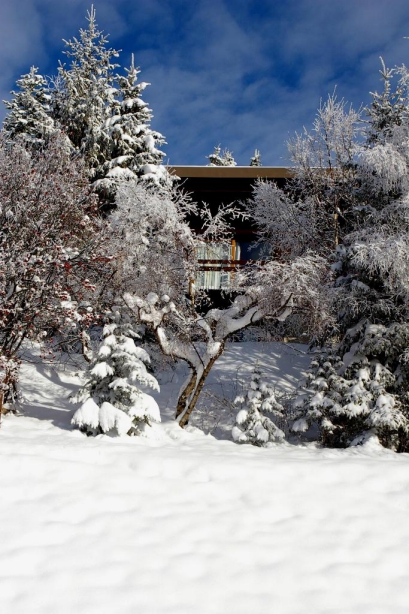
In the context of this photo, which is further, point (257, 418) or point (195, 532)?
point (257, 418)

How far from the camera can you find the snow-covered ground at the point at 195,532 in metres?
3.87

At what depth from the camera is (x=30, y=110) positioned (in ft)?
58.2

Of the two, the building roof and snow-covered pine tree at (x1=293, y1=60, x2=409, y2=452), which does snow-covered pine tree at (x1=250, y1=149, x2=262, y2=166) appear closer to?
the building roof

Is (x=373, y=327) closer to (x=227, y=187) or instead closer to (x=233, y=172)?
(x=233, y=172)

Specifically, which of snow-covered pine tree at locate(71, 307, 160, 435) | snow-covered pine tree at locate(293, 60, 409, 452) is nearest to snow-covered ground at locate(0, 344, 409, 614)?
snow-covered pine tree at locate(71, 307, 160, 435)

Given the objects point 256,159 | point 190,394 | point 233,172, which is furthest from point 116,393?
point 256,159

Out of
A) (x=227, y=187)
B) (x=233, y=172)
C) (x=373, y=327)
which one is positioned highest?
(x=233, y=172)

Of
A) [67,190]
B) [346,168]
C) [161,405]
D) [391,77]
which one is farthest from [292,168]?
[161,405]

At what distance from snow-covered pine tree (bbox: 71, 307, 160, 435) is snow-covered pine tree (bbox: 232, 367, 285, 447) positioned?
179cm

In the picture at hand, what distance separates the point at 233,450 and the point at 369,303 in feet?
15.8

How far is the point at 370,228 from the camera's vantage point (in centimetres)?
1084

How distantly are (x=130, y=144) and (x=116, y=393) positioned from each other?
10.00 m

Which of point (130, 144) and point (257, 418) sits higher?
point (130, 144)

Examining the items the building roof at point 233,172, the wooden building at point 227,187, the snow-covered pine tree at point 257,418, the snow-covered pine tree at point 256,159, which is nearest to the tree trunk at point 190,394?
the snow-covered pine tree at point 257,418
